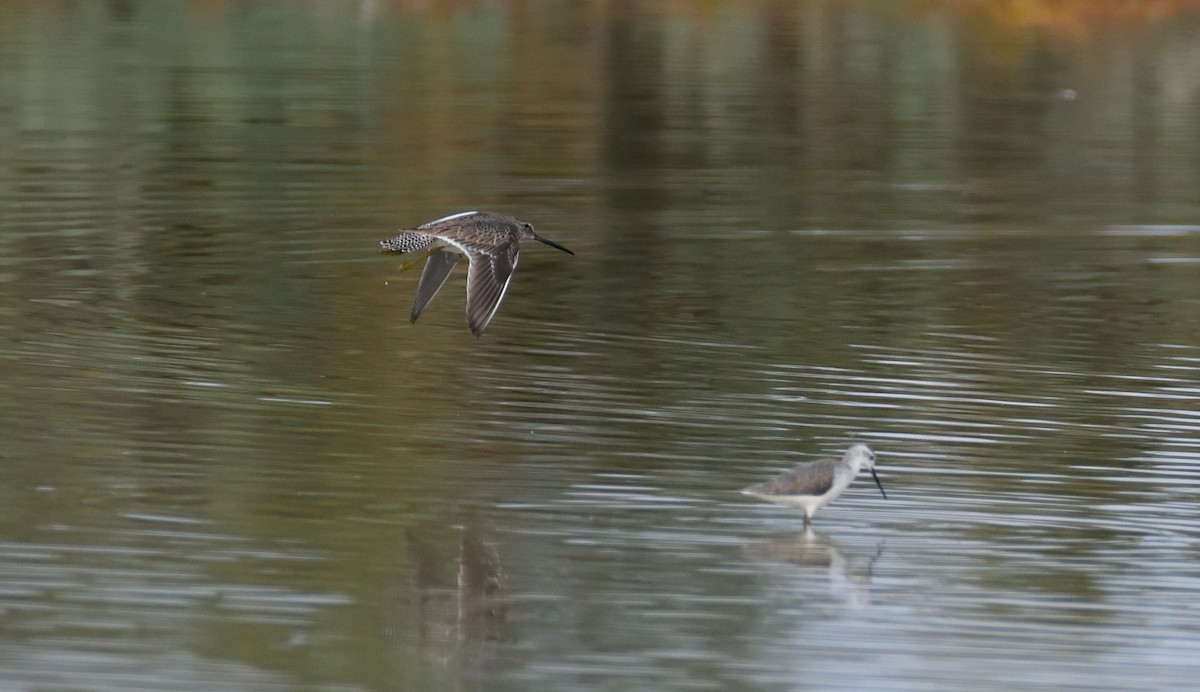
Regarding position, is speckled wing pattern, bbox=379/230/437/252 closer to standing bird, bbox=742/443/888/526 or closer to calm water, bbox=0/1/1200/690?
calm water, bbox=0/1/1200/690

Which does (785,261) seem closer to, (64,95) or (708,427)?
(708,427)

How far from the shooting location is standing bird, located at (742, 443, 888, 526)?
30.6ft

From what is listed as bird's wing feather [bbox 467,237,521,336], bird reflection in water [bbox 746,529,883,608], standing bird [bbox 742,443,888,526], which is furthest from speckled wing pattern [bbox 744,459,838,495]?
bird's wing feather [bbox 467,237,521,336]

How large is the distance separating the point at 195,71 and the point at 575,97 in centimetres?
569

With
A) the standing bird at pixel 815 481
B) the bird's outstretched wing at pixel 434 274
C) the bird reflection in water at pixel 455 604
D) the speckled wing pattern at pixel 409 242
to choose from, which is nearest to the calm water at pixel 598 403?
the bird reflection in water at pixel 455 604

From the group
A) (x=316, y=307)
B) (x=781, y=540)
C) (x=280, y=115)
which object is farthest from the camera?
(x=280, y=115)

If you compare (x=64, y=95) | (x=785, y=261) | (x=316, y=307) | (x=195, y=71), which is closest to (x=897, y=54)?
(x=195, y=71)

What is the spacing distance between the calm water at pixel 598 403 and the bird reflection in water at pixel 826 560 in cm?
2

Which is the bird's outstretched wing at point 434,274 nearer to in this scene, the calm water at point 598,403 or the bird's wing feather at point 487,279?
the calm water at point 598,403

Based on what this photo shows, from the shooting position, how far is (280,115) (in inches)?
1081

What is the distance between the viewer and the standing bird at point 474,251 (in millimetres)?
11812

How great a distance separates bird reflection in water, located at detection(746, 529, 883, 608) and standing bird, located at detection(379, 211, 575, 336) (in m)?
2.69

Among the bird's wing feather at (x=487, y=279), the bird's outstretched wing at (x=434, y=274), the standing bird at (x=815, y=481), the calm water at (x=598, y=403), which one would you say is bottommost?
the calm water at (x=598, y=403)

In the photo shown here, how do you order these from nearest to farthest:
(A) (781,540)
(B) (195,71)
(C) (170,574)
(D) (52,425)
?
(C) (170,574), (A) (781,540), (D) (52,425), (B) (195,71)
